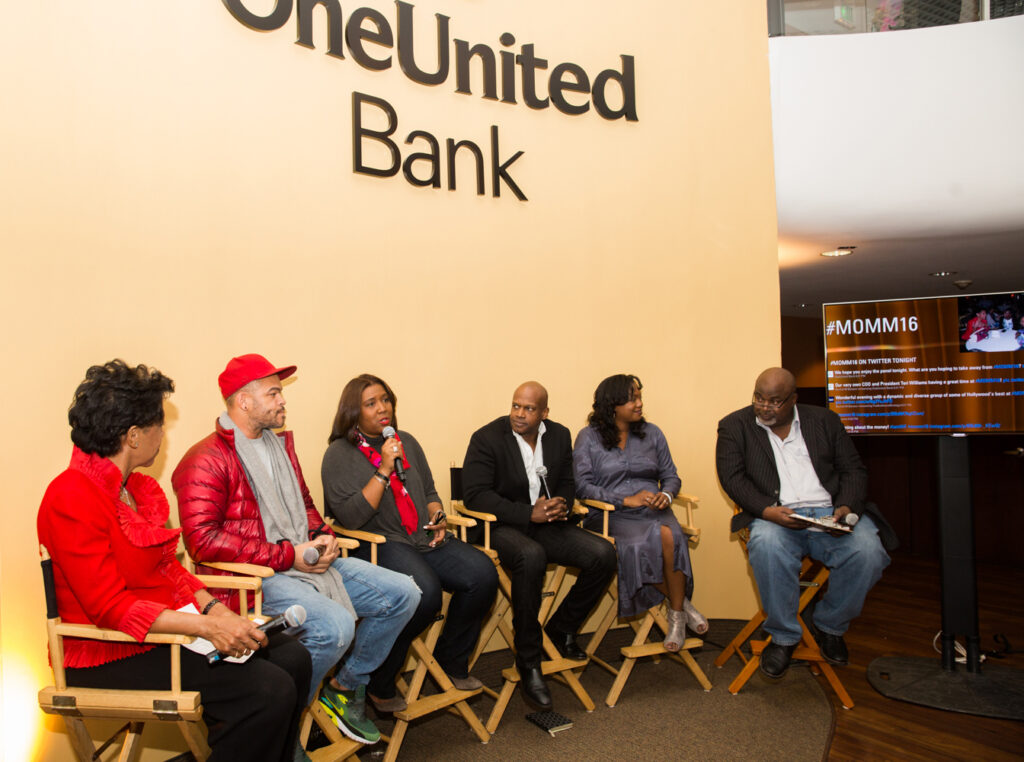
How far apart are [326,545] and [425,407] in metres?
1.13

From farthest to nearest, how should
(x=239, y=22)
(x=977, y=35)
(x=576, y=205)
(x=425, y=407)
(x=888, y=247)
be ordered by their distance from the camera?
(x=888, y=247)
(x=977, y=35)
(x=576, y=205)
(x=425, y=407)
(x=239, y=22)

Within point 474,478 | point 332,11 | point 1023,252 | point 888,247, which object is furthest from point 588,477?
point 1023,252

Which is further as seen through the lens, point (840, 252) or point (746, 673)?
point (840, 252)

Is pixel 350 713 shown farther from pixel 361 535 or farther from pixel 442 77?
pixel 442 77

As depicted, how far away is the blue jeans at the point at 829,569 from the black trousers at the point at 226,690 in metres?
2.23

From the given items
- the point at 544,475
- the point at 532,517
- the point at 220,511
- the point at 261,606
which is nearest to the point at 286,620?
the point at 261,606

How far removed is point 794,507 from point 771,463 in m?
0.24

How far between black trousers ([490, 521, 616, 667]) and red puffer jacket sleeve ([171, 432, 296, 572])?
3.46 ft

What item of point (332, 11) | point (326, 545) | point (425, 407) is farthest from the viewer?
point (425, 407)

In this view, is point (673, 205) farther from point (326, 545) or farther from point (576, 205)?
point (326, 545)

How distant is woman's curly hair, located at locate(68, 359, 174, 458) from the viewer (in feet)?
7.27

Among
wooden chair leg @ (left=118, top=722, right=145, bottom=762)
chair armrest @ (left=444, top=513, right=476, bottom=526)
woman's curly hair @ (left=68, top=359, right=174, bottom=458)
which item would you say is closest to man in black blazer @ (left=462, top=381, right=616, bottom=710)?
chair armrest @ (left=444, top=513, right=476, bottom=526)

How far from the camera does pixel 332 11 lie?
3.60 metres

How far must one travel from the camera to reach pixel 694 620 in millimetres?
3723
